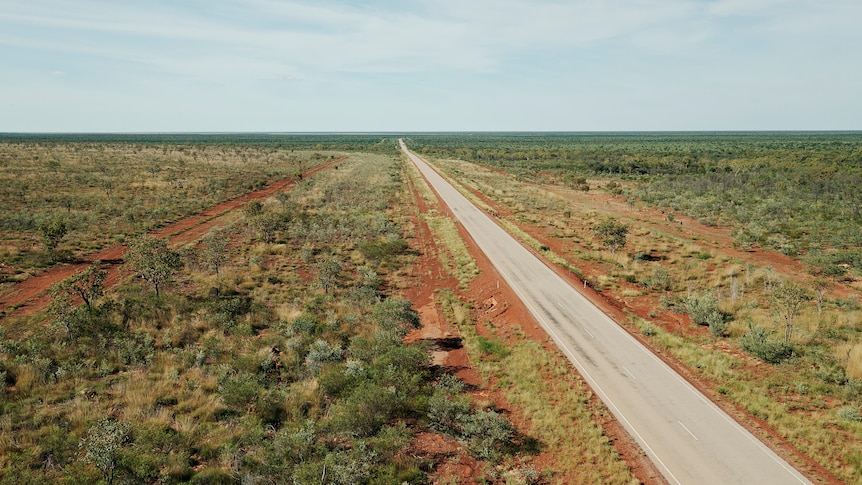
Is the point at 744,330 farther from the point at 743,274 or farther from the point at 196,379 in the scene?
the point at 196,379

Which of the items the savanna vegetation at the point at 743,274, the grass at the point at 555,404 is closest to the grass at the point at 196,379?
the grass at the point at 555,404

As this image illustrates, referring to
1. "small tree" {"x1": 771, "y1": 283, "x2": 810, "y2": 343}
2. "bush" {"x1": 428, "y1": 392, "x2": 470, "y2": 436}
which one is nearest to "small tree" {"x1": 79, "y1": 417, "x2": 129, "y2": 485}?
"bush" {"x1": 428, "y1": 392, "x2": 470, "y2": 436}

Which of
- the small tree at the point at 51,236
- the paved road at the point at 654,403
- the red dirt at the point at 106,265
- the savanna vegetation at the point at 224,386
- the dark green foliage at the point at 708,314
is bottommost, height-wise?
the paved road at the point at 654,403

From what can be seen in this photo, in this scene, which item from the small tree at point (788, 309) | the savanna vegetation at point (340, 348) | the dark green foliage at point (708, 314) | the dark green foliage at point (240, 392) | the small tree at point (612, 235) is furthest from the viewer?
the small tree at point (612, 235)

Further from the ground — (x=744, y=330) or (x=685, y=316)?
(x=744, y=330)

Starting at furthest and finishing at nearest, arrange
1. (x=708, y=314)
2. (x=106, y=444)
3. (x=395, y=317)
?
(x=708, y=314) → (x=395, y=317) → (x=106, y=444)

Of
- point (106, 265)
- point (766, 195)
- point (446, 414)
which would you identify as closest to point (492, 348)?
point (446, 414)

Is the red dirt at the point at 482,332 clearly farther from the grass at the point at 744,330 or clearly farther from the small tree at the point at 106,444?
the small tree at the point at 106,444
